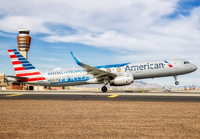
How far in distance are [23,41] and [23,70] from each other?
3669 inches

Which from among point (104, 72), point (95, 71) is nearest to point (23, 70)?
point (95, 71)

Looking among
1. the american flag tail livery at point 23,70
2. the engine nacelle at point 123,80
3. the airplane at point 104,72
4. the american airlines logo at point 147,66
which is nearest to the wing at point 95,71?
the airplane at point 104,72

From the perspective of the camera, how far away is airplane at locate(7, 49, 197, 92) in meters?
29.4

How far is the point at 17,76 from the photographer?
108 ft

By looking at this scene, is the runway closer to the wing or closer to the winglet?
the wing

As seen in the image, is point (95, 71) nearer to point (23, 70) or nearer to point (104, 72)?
point (104, 72)

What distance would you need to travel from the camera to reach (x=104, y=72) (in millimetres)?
28953

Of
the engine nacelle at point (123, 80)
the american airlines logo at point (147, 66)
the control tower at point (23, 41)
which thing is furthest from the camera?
the control tower at point (23, 41)

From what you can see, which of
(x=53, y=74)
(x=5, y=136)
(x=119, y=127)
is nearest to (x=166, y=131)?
(x=119, y=127)

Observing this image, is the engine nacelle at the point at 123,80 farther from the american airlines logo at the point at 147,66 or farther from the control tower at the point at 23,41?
the control tower at the point at 23,41

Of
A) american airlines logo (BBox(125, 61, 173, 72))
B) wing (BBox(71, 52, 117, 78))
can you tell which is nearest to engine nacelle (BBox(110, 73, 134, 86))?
wing (BBox(71, 52, 117, 78))

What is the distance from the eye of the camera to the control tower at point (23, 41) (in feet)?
388

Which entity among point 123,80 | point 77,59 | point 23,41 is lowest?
point 123,80

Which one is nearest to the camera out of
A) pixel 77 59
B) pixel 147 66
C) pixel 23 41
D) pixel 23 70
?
pixel 147 66
